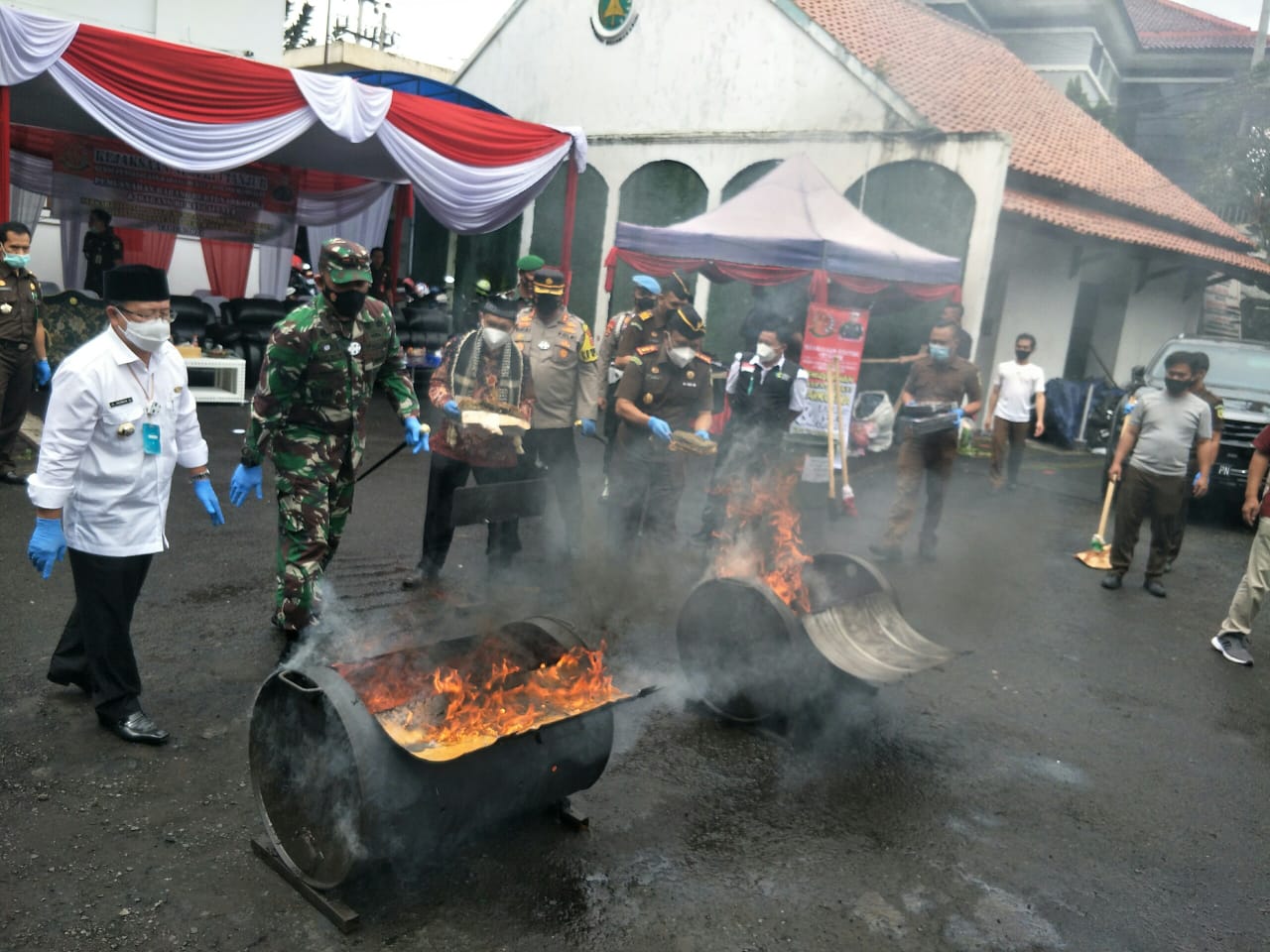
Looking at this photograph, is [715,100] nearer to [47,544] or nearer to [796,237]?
[796,237]

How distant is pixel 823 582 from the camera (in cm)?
520

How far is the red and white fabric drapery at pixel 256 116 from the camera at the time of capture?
8.66 metres

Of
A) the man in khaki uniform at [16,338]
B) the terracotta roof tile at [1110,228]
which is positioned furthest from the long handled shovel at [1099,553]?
the man in khaki uniform at [16,338]

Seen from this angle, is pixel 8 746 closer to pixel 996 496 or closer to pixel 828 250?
pixel 828 250

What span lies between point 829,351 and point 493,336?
5.81 metres

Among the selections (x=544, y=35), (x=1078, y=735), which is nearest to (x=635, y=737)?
(x=1078, y=735)

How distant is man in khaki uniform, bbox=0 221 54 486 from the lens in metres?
7.14

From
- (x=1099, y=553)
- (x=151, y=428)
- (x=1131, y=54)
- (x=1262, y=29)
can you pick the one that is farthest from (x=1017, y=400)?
(x=1131, y=54)

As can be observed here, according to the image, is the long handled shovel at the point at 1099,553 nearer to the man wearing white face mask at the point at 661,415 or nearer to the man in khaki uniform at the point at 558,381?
the man wearing white face mask at the point at 661,415

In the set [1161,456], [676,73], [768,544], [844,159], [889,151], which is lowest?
[768,544]

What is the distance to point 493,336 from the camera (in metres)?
5.86

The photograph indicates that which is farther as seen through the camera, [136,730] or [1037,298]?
[1037,298]

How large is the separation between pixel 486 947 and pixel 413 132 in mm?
9648

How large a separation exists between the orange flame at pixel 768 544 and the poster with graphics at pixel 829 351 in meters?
3.18
